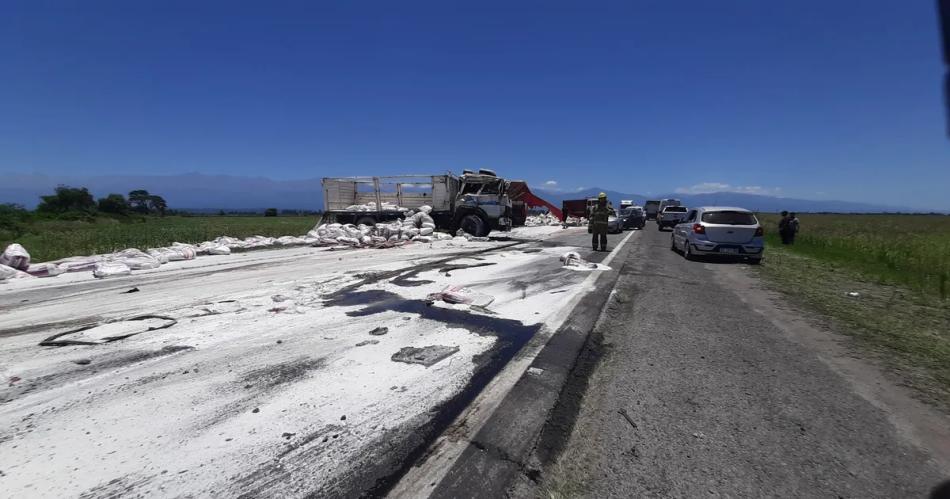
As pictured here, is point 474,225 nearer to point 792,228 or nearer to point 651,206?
point 792,228

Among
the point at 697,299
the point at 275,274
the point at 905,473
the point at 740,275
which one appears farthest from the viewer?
the point at 740,275

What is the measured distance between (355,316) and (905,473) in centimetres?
501

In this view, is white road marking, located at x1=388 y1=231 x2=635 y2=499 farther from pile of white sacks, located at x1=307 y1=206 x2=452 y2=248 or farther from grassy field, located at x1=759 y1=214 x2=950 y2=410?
pile of white sacks, located at x1=307 y1=206 x2=452 y2=248

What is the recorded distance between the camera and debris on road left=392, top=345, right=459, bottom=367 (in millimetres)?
3729

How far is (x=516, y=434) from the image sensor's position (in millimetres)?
2512

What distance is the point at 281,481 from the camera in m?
2.07

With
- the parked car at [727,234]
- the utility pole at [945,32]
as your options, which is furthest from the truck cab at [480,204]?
the utility pole at [945,32]

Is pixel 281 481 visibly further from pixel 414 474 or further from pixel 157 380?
pixel 157 380

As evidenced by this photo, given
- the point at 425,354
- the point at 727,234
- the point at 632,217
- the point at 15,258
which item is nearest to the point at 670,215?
the point at 632,217

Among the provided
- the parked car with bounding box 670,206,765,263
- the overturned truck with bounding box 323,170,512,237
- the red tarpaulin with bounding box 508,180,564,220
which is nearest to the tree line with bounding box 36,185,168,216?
the overturned truck with bounding box 323,170,512,237

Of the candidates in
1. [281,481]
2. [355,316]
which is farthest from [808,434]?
[355,316]

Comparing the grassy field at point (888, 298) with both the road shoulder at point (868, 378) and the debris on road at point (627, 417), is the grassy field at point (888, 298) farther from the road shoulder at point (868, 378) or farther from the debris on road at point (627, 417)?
the debris on road at point (627, 417)

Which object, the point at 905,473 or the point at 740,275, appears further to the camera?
the point at 740,275

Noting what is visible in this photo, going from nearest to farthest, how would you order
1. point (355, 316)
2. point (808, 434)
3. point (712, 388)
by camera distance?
point (808, 434) → point (712, 388) → point (355, 316)
